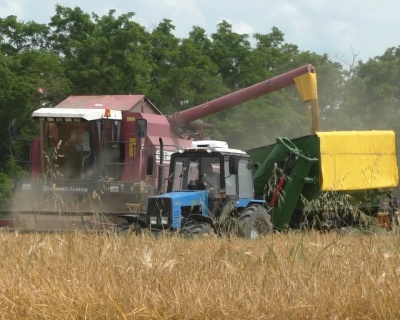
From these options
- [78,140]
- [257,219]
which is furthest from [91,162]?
[257,219]

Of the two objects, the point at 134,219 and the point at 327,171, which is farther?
the point at 327,171

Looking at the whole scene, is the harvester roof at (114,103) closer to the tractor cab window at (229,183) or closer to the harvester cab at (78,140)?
the harvester cab at (78,140)

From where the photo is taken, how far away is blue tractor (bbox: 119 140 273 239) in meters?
14.5

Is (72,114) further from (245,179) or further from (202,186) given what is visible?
(245,179)

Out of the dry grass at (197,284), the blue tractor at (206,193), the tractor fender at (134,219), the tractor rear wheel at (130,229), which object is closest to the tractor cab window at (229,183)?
the blue tractor at (206,193)

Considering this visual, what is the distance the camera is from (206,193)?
15016 millimetres

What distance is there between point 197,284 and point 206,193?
8.81 meters

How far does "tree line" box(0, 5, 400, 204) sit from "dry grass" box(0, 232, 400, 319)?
20701 millimetres

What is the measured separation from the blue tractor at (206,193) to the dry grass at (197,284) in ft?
19.4

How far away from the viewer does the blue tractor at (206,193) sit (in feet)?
47.4

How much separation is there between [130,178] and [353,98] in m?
33.8

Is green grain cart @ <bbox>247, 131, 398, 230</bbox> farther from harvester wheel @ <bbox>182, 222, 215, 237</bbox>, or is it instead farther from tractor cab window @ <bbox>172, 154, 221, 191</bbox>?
harvester wheel @ <bbox>182, 222, 215, 237</bbox>

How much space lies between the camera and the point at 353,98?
50.3m

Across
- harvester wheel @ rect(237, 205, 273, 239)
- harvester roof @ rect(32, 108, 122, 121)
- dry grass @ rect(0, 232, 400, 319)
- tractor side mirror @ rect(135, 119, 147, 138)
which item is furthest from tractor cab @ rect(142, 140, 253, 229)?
dry grass @ rect(0, 232, 400, 319)
